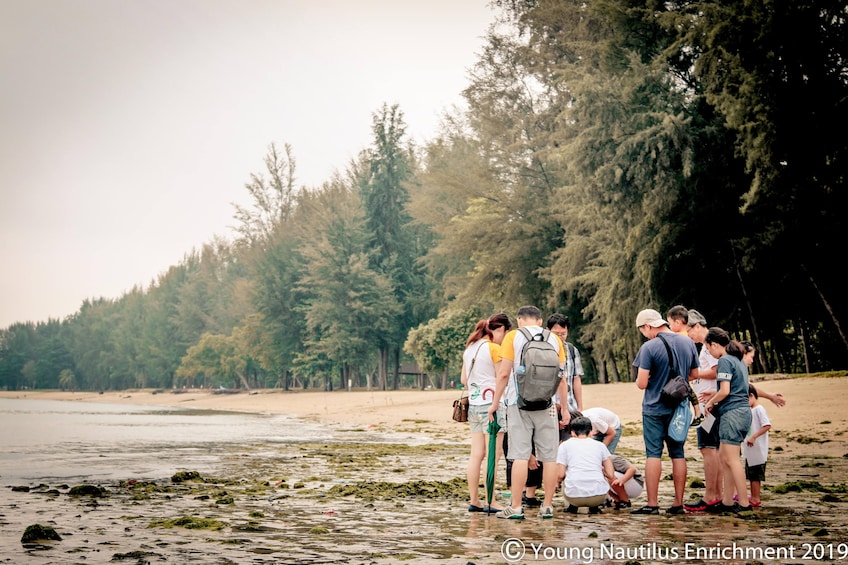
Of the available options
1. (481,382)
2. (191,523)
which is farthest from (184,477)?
(481,382)

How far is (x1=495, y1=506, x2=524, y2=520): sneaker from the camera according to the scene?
8.25 m

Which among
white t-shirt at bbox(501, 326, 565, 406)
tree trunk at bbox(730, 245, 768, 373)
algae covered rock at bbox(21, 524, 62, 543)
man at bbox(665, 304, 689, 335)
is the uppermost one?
tree trunk at bbox(730, 245, 768, 373)

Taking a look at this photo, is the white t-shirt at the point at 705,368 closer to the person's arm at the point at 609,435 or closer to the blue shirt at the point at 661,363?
the blue shirt at the point at 661,363

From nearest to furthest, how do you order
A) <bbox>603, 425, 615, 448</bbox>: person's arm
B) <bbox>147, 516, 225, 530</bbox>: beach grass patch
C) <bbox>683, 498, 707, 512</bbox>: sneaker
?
1. <bbox>147, 516, 225, 530</bbox>: beach grass patch
2. <bbox>683, 498, 707, 512</bbox>: sneaker
3. <bbox>603, 425, 615, 448</bbox>: person's arm

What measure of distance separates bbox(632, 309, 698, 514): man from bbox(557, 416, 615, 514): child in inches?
16.3

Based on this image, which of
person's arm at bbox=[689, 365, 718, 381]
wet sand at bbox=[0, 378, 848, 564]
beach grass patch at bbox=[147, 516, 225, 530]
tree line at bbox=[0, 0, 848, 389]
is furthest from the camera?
tree line at bbox=[0, 0, 848, 389]

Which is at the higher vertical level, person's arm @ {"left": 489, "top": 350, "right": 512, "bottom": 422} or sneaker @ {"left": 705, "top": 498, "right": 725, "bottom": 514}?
person's arm @ {"left": 489, "top": 350, "right": 512, "bottom": 422}

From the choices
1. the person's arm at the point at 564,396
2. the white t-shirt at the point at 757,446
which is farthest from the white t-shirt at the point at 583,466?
the white t-shirt at the point at 757,446

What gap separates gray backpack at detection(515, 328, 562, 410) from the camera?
8.29 m

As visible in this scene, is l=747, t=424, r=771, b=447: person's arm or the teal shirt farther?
l=747, t=424, r=771, b=447: person's arm

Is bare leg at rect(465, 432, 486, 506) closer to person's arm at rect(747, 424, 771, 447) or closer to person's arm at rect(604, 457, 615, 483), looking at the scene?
person's arm at rect(604, 457, 615, 483)

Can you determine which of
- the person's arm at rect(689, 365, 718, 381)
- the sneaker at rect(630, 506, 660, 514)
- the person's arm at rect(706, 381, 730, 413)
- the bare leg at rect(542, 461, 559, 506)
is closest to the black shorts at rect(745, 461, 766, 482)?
the person's arm at rect(706, 381, 730, 413)

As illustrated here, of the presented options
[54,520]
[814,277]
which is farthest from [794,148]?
[54,520]

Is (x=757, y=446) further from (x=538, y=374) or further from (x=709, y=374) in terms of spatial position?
(x=538, y=374)
